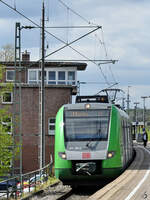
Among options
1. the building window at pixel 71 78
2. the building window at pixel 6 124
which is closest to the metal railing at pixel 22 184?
the building window at pixel 6 124

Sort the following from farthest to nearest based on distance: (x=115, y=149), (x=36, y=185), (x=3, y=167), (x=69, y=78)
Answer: (x=69, y=78)
(x=3, y=167)
(x=36, y=185)
(x=115, y=149)

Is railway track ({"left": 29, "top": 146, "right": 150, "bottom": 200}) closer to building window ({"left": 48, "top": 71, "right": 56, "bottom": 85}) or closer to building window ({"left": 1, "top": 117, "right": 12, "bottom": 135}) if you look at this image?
building window ({"left": 1, "top": 117, "right": 12, "bottom": 135})

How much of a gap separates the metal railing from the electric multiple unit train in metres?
0.97

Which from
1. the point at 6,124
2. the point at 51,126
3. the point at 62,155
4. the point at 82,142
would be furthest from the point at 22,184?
the point at 51,126

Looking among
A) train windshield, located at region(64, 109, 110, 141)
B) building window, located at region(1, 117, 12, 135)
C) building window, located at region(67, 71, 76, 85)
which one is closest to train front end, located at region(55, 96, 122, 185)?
train windshield, located at region(64, 109, 110, 141)

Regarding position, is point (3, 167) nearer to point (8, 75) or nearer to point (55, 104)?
point (55, 104)

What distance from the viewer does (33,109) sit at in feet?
160

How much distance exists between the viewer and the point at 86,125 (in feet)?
59.3

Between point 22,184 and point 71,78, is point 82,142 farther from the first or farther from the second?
point 71,78

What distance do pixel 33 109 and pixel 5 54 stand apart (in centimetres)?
3010

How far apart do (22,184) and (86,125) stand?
2899mm

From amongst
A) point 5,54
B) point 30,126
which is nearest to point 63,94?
point 30,126

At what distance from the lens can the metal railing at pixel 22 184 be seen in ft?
51.5

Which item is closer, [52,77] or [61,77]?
[61,77]
